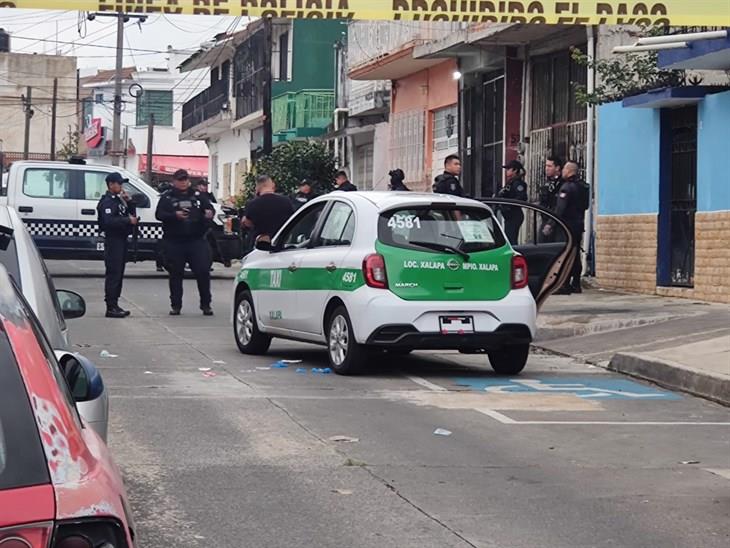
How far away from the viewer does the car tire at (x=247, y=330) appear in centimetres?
1434

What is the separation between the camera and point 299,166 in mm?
34250

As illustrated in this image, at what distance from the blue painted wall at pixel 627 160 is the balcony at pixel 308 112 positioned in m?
21.2

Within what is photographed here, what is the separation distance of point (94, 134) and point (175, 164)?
7530 millimetres

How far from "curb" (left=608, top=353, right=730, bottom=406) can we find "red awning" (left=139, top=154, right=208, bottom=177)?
59955mm

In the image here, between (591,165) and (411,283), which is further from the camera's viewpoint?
(591,165)

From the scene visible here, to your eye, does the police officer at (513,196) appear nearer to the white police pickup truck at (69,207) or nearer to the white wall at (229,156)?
the white police pickup truck at (69,207)

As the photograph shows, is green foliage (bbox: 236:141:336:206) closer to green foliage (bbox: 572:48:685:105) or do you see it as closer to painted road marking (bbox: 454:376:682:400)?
green foliage (bbox: 572:48:685:105)

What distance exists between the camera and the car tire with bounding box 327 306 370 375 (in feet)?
40.7

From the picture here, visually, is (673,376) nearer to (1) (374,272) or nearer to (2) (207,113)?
(1) (374,272)

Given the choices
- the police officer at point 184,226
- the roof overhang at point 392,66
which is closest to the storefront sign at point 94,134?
the roof overhang at point 392,66

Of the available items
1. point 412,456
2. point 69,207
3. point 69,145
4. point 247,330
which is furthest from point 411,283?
point 69,145

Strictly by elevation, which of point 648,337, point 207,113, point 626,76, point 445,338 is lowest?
point 648,337

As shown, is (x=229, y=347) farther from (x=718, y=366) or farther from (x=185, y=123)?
(x=185, y=123)

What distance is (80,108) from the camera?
89.8 m
